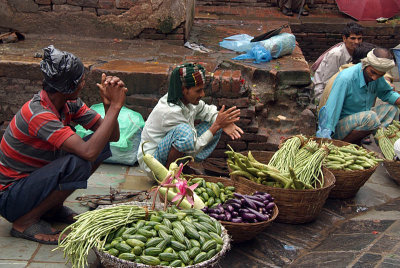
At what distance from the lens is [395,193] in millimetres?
5246

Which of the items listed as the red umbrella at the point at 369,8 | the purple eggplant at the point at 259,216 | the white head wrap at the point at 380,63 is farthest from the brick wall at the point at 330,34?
the purple eggplant at the point at 259,216

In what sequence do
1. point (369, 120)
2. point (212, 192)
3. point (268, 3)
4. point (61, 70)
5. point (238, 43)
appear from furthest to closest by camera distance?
point (268, 3), point (238, 43), point (369, 120), point (212, 192), point (61, 70)

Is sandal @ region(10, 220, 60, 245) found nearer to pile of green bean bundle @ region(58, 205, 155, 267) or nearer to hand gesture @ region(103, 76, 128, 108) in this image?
pile of green bean bundle @ region(58, 205, 155, 267)

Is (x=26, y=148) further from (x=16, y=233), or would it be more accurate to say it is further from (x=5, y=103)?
(x=5, y=103)

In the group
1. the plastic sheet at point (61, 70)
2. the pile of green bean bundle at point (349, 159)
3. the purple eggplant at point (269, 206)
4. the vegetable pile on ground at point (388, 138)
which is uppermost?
the plastic sheet at point (61, 70)

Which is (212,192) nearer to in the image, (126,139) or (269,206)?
(269,206)

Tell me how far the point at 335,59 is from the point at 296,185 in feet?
10.9

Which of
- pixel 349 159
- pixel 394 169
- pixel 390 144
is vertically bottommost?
pixel 394 169

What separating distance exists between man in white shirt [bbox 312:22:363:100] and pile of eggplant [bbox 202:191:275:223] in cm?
337

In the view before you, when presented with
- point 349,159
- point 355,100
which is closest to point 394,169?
point 349,159

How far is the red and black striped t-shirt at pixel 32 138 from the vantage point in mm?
3393

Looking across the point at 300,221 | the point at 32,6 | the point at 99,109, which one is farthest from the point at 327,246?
the point at 32,6

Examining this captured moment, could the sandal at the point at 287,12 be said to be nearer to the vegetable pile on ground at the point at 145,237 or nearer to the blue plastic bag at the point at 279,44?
the blue plastic bag at the point at 279,44

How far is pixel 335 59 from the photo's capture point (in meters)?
6.95
